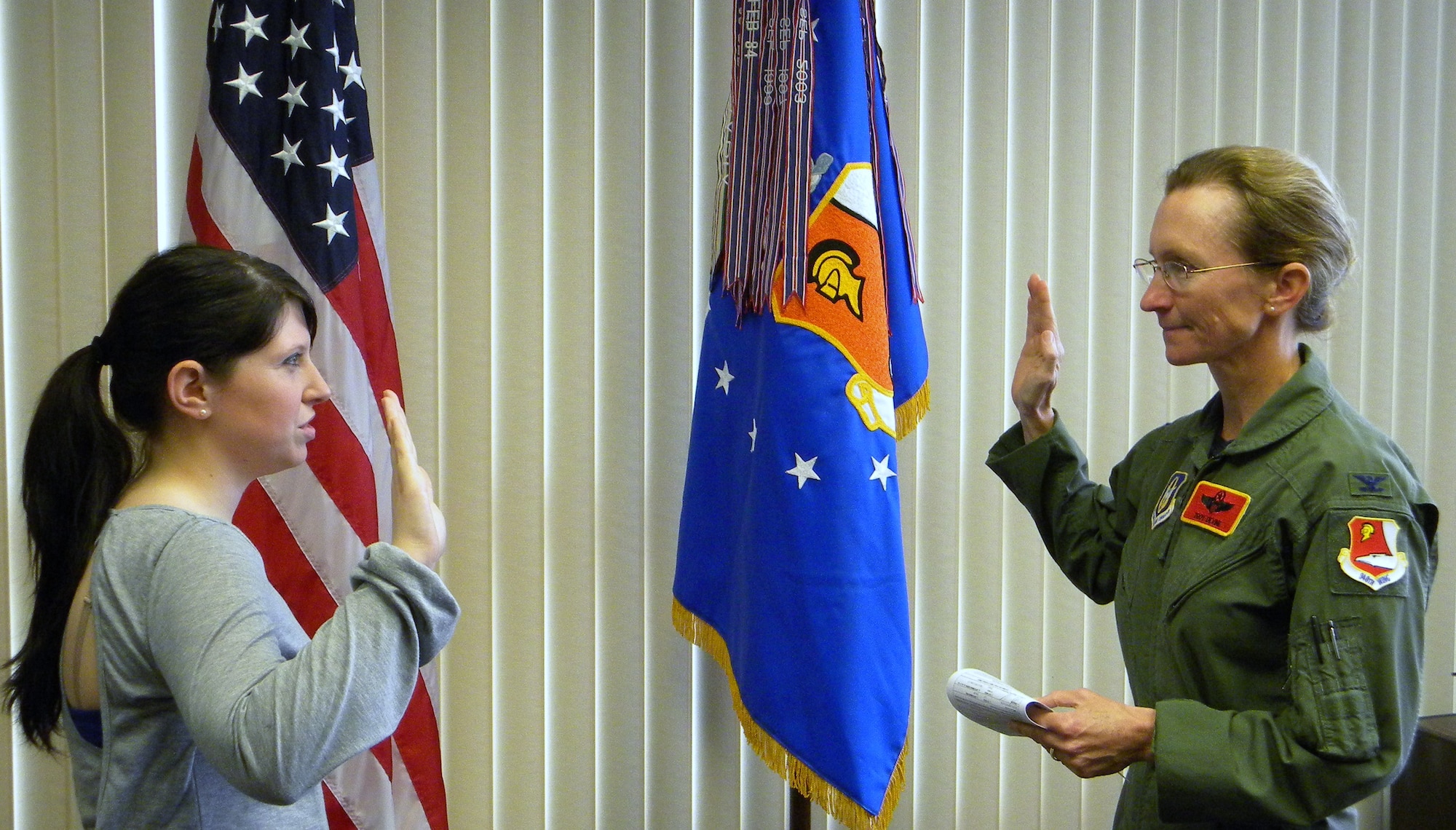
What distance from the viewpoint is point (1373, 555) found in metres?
1.12

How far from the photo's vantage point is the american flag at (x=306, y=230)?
178 cm

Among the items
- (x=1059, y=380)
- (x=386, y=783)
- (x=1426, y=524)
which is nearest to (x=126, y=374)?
(x=386, y=783)

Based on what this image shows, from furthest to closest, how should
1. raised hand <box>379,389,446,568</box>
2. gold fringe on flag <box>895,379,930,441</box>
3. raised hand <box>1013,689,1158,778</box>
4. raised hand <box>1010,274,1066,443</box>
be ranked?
gold fringe on flag <box>895,379,930,441</box>, raised hand <box>1010,274,1066,443</box>, raised hand <box>1013,689,1158,778</box>, raised hand <box>379,389,446,568</box>

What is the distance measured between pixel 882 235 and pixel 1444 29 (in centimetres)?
177

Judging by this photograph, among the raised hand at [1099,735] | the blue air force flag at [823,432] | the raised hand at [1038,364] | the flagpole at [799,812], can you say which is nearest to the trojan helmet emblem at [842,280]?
the blue air force flag at [823,432]

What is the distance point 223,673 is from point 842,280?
1.20 meters

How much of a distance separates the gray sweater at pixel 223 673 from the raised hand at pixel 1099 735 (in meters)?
0.69

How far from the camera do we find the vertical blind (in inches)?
79.6

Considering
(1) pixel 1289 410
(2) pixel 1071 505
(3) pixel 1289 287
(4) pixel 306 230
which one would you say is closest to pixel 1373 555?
(1) pixel 1289 410

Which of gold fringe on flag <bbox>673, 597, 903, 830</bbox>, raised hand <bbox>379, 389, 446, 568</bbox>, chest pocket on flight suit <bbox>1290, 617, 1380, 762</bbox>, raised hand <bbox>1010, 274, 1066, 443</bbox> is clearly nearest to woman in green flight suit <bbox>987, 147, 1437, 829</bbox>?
chest pocket on flight suit <bbox>1290, 617, 1380, 762</bbox>

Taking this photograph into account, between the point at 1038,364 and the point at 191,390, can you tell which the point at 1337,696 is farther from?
the point at 191,390

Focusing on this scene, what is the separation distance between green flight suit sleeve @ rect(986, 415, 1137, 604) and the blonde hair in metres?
0.40

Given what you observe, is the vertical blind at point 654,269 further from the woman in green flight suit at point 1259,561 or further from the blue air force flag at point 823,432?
the woman in green flight suit at point 1259,561

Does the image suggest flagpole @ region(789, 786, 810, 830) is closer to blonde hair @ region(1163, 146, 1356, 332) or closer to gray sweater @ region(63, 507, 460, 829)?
gray sweater @ region(63, 507, 460, 829)
